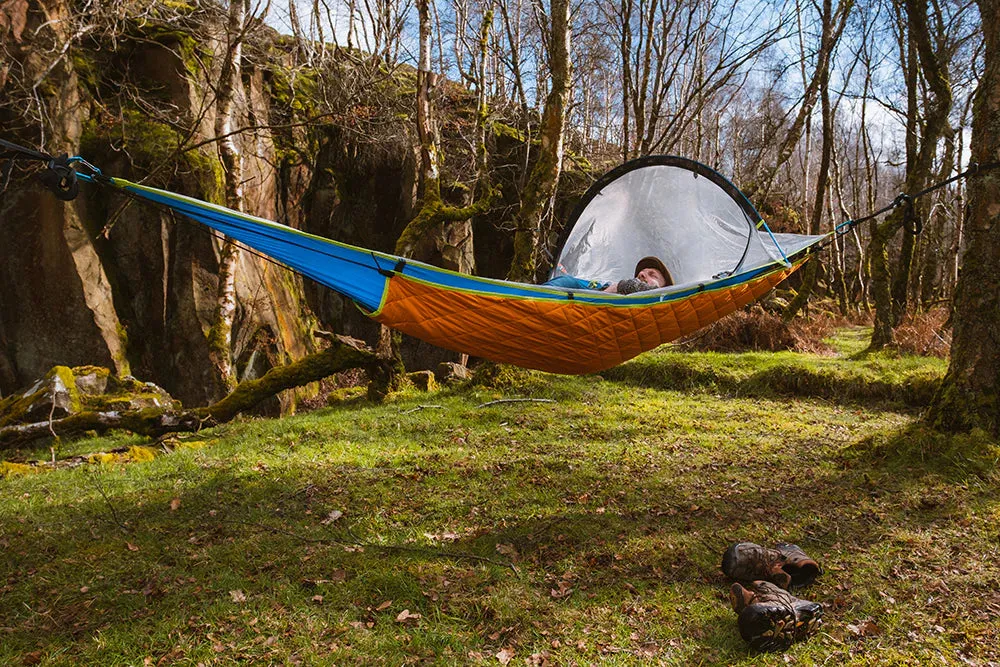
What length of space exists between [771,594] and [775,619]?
11cm

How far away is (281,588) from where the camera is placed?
2225 millimetres

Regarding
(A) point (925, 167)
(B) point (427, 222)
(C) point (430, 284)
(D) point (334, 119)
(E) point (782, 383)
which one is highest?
(D) point (334, 119)

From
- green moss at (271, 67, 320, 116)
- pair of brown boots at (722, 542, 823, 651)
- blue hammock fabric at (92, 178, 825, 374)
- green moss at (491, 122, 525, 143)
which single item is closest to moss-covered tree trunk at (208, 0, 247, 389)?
green moss at (271, 67, 320, 116)

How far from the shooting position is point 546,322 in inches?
121

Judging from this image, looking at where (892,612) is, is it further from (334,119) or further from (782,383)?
(334,119)

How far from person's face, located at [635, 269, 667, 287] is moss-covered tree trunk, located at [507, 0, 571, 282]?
0.95m

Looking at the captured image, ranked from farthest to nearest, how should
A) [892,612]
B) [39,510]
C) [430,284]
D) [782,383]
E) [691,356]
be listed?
1. [691,356]
2. [782,383]
3. [39,510]
4. [430,284]
5. [892,612]

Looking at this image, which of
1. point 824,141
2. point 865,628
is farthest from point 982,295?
point 824,141

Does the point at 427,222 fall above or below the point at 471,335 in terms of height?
above

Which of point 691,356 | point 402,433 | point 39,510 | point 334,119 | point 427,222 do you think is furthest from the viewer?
point 334,119

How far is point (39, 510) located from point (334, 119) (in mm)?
6549

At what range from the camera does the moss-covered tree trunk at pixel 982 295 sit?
9.72 ft

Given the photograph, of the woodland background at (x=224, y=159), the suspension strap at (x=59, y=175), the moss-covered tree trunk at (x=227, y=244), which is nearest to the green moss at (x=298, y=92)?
the woodland background at (x=224, y=159)

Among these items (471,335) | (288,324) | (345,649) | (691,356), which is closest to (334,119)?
(288,324)
